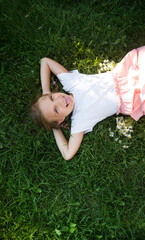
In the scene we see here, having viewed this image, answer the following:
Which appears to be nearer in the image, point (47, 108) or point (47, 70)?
point (47, 108)

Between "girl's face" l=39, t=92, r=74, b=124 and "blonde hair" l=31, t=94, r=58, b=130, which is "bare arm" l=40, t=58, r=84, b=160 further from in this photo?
"girl's face" l=39, t=92, r=74, b=124

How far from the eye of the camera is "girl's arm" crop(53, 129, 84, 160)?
2770 mm

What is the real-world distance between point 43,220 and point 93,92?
76.6 inches

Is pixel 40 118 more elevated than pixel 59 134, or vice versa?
pixel 40 118

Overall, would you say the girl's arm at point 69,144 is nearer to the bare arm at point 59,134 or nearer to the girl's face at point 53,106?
the bare arm at point 59,134

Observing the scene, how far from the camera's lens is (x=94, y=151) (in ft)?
9.78

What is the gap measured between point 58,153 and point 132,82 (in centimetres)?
144

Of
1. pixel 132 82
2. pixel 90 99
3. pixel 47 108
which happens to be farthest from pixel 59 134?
pixel 132 82

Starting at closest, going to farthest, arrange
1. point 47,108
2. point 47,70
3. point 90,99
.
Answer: point 47,108 → point 90,99 → point 47,70

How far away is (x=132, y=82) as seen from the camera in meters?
2.64

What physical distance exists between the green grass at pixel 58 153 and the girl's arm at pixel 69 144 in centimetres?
17

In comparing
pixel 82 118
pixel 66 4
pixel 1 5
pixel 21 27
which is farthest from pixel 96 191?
pixel 1 5

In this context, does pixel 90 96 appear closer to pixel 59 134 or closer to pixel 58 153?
pixel 59 134

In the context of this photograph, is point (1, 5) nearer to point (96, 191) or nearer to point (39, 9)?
point (39, 9)
